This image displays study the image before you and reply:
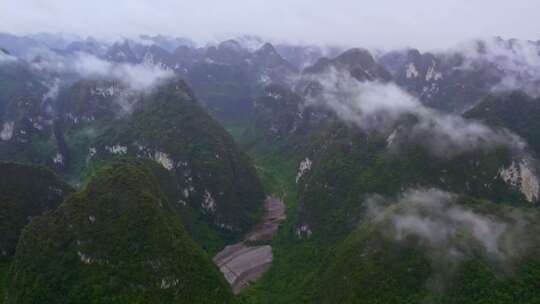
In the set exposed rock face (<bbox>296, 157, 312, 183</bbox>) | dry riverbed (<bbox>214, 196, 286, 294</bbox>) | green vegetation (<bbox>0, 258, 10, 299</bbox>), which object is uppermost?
exposed rock face (<bbox>296, 157, 312, 183</bbox>)

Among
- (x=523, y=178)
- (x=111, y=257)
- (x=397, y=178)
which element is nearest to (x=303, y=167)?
(x=397, y=178)

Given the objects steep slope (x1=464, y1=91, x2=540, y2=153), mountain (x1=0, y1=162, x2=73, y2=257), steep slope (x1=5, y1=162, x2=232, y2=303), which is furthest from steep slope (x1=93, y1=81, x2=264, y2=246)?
steep slope (x1=464, y1=91, x2=540, y2=153)

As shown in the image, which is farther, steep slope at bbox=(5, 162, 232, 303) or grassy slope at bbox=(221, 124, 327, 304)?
grassy slope at bbox=(221, 124, 327, 304)

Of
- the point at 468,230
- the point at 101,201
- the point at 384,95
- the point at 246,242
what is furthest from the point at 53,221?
the point at 384,95

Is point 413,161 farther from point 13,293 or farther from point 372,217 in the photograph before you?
point 13,293

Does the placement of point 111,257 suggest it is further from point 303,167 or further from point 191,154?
point 303,167

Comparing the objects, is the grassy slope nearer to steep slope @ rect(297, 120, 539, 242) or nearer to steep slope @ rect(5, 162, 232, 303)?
steep slope @ rect(297, 120, 539, 242)
